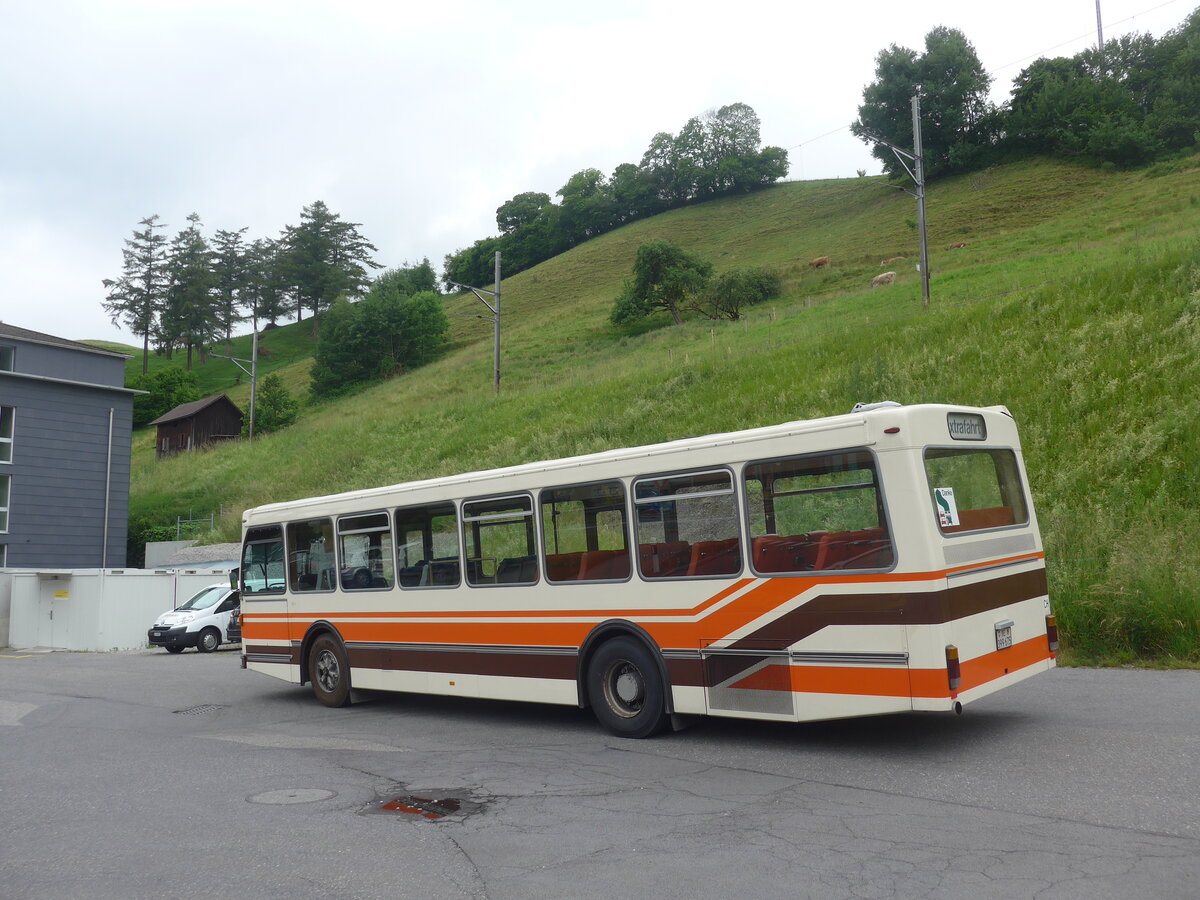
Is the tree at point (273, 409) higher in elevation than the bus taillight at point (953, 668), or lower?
higher

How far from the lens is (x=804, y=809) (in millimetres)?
5918

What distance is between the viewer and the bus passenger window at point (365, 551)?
10945mm

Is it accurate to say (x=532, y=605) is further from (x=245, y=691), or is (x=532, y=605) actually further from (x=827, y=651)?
(x=245, y=691)

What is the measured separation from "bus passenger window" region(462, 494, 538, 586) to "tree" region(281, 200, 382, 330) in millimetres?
111531

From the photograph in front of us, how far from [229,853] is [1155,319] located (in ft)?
70.1

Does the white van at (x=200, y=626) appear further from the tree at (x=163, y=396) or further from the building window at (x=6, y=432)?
the tree at (x=163, y=396)

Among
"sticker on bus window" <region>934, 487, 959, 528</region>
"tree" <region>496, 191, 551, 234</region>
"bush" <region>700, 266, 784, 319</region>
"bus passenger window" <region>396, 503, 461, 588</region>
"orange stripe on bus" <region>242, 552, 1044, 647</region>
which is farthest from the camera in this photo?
"tree" <region>496, 191, 551, 234</region>

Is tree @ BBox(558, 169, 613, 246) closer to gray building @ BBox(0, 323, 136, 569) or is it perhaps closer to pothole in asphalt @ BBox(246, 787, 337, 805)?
gray building @ BBox(0, 323, 136, 569)

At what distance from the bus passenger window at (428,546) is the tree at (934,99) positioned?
77.4 meters

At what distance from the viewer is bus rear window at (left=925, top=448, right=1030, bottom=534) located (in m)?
7.17

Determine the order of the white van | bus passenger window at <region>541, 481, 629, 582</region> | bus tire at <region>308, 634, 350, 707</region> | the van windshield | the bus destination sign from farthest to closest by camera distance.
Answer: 1. the van windshield
2. the white van
3. bus tire at <region>308, 634, 350, 707</region>
4. bus passenger window at <region>541, 481, 629, 582</region>
5. the bus destination sign

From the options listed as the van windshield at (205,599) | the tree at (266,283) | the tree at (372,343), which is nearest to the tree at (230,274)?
the tree at (266,283)

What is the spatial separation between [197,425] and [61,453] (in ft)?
105

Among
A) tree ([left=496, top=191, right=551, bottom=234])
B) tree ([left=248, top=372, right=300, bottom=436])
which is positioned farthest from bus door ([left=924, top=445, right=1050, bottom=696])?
tree ([left=496, top=191, right=551, bottom=234])
